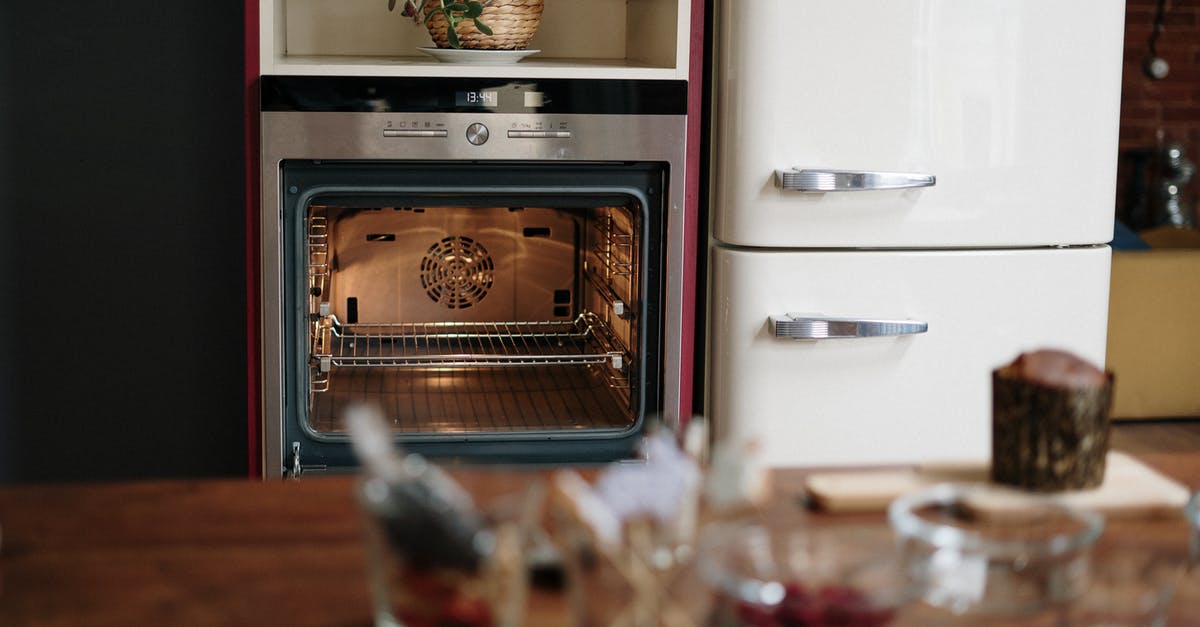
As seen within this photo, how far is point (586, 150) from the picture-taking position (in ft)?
7.45

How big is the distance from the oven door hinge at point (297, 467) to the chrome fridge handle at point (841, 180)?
91 centimetres

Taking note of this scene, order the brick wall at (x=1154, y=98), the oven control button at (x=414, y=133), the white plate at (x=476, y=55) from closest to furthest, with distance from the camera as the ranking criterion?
the oven control button at (x=414, y=133), the white plate at (x=476, y=55), the brick wall at (x=1154, y=98)

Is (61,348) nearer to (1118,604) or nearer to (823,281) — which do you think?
(823,281)

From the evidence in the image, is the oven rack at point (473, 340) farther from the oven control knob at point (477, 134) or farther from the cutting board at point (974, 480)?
the cutting board at point (974, 480)

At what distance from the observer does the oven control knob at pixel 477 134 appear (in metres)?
2.24

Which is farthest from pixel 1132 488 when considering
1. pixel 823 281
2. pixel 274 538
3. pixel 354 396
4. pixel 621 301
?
pixel 354 396

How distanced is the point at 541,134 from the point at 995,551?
1414 millimetres

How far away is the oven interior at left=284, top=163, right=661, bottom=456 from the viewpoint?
2379 mm

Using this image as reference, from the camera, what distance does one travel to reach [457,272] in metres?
2.59

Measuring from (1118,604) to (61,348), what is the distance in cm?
255

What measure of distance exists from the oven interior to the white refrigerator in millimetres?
183

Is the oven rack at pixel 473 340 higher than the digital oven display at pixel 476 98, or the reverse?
the digital oven display at pixel 476 98

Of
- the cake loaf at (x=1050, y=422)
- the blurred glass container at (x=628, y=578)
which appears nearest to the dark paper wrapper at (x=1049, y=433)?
the cake loaf at (x=1050, y=422)

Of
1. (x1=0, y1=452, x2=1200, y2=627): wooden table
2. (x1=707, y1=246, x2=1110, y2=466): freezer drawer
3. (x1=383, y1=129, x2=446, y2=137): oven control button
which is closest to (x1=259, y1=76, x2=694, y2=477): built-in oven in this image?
(x1=383, y1=129, x2=446, y2=137): oven control button
